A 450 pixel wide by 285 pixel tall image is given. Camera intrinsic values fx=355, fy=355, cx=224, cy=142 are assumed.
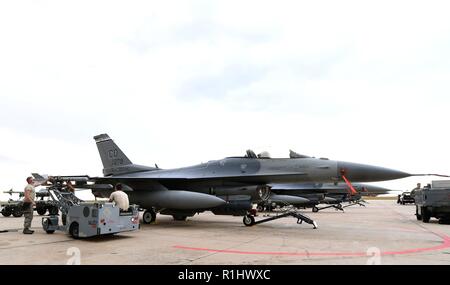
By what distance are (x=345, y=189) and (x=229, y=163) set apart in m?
16.9

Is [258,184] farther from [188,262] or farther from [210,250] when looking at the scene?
[188,262]

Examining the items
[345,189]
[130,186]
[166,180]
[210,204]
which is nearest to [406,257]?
[210,204]

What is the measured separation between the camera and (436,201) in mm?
14141

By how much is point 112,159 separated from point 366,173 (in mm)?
11700

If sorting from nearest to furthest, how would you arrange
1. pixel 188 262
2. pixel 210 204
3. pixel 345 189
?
pixel 188 262 < pixel 210 204 < pixel 345 189

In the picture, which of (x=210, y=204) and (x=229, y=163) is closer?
(x=210, y=204)

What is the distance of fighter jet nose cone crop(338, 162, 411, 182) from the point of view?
1008 centimetres

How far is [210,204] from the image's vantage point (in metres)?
11.6

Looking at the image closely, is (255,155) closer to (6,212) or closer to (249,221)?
(249,221)

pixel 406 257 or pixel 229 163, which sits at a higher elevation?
pixel 229 163

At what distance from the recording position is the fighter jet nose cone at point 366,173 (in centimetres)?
1008

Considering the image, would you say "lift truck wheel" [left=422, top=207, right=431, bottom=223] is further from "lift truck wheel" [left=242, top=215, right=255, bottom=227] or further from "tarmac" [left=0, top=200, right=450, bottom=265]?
"lift truck wheel" [left=242, top=215, right=255, bottom=227]

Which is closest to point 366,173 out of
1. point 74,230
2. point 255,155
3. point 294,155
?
point 294,155
